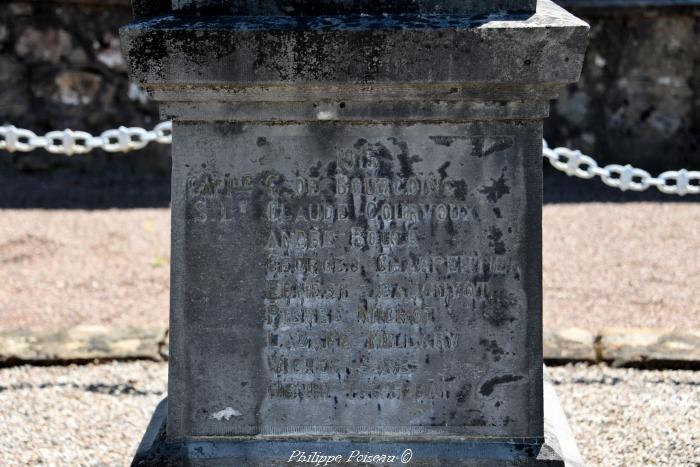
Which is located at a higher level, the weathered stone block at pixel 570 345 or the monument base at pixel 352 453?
the monument base at pixel 352 453

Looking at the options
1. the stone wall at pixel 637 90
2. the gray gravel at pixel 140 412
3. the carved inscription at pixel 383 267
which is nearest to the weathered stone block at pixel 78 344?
the gray gravel at pixel 140 412

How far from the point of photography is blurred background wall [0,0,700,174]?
7766mm

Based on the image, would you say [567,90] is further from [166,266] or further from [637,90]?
[166,266]

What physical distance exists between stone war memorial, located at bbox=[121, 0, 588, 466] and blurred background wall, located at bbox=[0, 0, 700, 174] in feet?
17.3

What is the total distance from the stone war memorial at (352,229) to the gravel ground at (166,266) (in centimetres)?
219

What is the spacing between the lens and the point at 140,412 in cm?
390

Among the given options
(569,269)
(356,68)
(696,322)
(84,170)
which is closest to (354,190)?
(356,68)

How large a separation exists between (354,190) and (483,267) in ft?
1.40

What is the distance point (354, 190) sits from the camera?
9.03 ft

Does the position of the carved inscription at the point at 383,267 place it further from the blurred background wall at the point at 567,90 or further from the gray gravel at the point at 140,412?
the blurred background wall at the point at 567,90

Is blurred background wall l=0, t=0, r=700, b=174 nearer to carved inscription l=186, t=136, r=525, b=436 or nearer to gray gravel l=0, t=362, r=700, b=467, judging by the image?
gray gravel l=0, t=362, r=700, b=467

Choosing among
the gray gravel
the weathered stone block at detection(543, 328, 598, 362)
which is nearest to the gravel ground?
the weathered stone block at detection(543, 328, 598, 362)

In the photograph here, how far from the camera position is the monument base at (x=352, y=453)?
2816 mm

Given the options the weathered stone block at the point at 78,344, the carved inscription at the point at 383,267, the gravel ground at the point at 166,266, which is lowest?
the gravel ground at the point at 166,266
